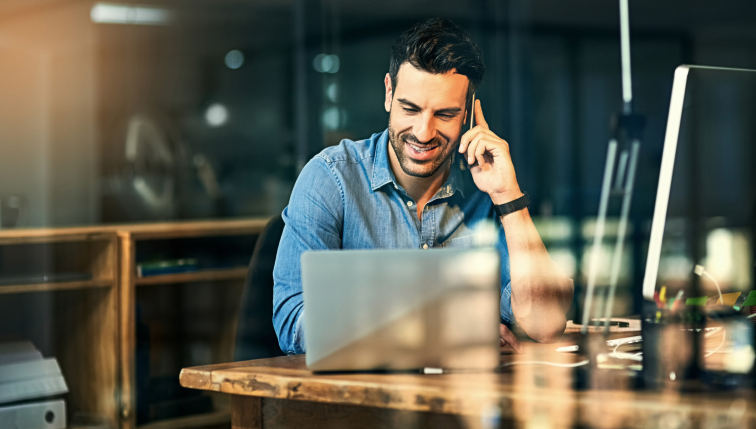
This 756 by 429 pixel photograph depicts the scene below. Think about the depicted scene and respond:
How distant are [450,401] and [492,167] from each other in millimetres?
779

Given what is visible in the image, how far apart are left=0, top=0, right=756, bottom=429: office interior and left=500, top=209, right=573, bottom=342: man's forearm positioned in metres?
0.85

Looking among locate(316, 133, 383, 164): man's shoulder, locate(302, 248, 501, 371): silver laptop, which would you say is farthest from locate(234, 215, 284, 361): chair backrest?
locate(302, 248, 501, 371): silver laptop

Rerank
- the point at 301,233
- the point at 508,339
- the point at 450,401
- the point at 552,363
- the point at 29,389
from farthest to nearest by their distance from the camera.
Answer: the point at 29,389 < the point at 301,233 < the point at 508,339 < the point at 552,363 < the point at 450,401

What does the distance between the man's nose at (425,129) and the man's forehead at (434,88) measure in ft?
0.13

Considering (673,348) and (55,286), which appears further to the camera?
(55,286)

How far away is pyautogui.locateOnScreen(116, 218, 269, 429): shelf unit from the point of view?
251 centimetres

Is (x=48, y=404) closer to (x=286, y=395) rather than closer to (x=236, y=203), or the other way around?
(x=236, y=203)

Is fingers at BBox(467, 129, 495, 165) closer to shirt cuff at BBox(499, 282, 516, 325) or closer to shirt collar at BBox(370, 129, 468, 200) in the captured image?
shirt collar at BBox(370, 129, 468, 200)

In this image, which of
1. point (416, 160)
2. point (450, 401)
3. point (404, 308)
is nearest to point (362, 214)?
point (416, 160)

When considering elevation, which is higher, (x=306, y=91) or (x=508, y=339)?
(x=306, y=91)

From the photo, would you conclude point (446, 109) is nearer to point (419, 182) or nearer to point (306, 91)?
point (419, 182)

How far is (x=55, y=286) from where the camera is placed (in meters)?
2.39

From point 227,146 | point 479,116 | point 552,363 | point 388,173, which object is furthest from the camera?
point 227,146

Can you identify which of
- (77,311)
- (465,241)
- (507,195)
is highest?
(507,195)
